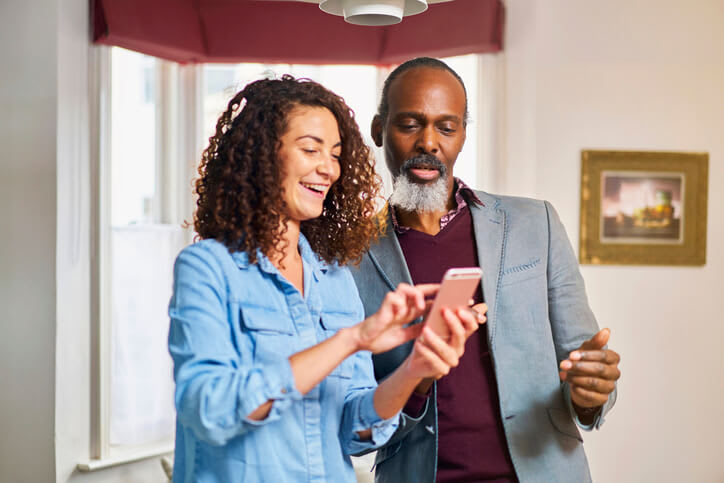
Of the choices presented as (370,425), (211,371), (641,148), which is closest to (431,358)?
(370,425)

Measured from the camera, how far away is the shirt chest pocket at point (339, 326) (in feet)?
4.43

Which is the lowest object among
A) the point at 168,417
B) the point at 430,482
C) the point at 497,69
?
the point at 168,417

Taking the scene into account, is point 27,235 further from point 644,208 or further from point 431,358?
point 644,208

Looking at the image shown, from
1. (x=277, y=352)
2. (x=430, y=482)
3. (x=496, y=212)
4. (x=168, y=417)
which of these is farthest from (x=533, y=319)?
(x=168, y=417)

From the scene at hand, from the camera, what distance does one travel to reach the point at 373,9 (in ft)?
6.23

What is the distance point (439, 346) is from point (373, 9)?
1024 mm

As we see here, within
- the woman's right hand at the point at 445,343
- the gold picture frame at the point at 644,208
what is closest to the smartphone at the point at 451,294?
the woman's right hand at the point at 445,343

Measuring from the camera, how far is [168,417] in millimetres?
3848

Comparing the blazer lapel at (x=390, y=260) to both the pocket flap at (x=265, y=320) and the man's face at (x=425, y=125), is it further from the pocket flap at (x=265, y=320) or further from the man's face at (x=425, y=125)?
the pocket flap at (x=265, y=320)

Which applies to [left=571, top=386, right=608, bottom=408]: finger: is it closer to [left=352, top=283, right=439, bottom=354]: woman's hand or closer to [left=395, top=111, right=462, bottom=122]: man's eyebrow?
[left=352, top=283, right=439, bottom=354]: woman's hand

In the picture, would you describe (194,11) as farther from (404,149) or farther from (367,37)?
(404,149)

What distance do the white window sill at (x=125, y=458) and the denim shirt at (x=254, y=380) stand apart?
7.86 feet

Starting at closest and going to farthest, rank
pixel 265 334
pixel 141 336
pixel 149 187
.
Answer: pixel 265 334
pixel 141 336
pixel 149 187

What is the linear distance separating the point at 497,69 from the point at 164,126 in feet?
5.79
